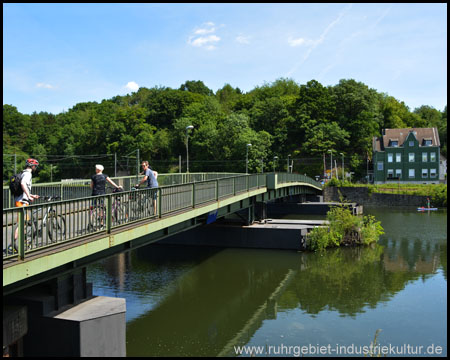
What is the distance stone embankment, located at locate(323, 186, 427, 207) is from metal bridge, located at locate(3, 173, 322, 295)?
146 ft

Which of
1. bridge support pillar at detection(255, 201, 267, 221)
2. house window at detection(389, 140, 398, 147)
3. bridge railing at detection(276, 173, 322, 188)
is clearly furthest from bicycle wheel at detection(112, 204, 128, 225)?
house window at detection(389, 140, 398, 147)

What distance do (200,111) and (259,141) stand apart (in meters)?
20.6

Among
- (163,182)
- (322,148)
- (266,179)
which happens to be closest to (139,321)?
(163,182)

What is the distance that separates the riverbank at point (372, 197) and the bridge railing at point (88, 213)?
44.7 m

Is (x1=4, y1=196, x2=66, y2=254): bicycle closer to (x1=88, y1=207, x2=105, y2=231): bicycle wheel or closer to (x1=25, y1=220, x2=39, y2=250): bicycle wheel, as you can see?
(x1=25, y1=220, x2=39, y2=250): bicycle wheel

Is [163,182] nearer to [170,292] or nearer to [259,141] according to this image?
[170,292]

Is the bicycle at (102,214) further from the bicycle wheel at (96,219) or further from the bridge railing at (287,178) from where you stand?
the bridge railing at (287,178)

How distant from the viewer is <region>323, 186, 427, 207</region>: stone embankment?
56.1 meters

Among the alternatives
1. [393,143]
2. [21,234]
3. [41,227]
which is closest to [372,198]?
[393,143]

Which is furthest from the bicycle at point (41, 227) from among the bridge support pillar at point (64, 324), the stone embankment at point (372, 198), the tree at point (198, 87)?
the tree at point (198, 87)

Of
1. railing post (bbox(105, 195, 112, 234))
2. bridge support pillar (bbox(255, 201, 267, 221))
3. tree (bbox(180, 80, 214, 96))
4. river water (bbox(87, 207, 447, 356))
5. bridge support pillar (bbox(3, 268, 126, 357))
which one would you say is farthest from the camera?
tree (bbox(180, 80, 214, 96))

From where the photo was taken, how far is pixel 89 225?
9.86 meters

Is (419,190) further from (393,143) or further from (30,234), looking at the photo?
(30,234)

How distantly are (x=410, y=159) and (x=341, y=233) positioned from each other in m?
52.2
